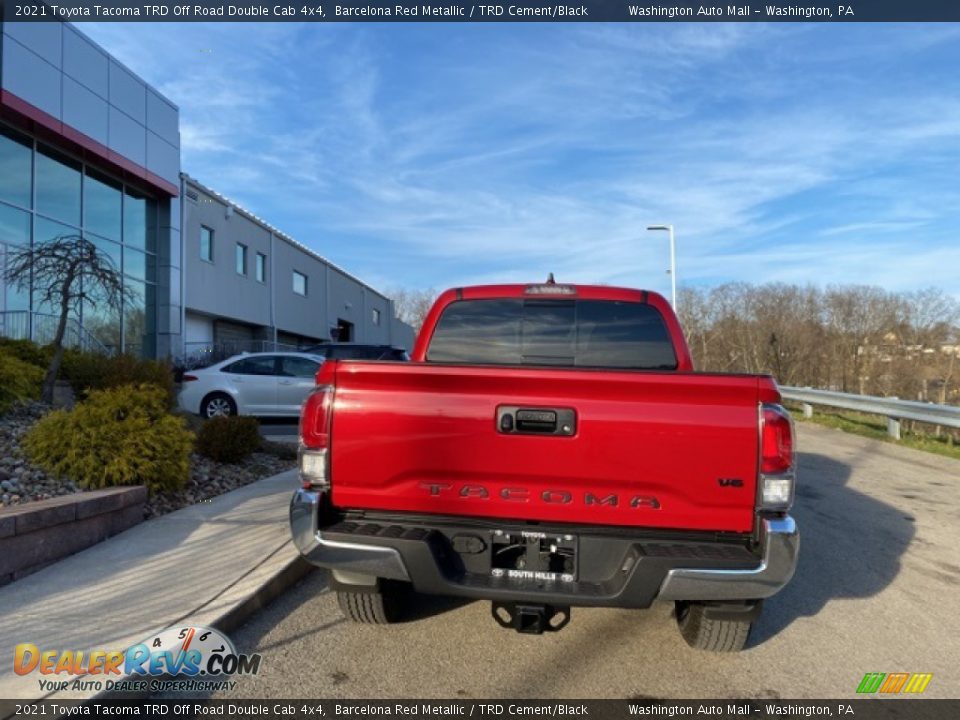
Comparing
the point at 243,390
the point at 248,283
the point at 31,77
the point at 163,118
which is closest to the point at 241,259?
the point at 248,283

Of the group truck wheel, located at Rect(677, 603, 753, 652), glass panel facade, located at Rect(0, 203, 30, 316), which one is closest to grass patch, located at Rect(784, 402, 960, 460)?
truck wheel, located at Rect(677, 603, 753, 652)

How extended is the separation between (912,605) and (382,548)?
12.5 ft

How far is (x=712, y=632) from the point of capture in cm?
362

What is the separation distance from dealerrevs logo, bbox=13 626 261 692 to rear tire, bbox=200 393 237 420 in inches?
385

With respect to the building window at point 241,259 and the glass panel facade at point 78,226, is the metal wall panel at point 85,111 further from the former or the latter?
the building window at point 241,259

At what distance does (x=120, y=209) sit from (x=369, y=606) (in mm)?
18506

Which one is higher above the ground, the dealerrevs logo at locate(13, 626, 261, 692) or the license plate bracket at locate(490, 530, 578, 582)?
the license plate bracket at locate(490, 530, 578, 582)

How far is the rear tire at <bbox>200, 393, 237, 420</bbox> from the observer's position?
1292cm

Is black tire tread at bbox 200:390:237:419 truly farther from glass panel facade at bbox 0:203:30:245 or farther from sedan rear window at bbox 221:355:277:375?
glass panel facade at bbox 0:203:30:245

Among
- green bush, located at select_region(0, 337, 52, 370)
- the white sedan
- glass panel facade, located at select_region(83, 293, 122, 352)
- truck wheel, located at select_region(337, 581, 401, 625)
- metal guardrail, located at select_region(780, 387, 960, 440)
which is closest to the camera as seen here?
truck wheel, located at select_region(337, 581, 401, 625)

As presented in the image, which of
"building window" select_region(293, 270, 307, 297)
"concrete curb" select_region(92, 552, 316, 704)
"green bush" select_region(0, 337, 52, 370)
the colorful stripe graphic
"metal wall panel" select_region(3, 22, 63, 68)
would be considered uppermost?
"metal wall panel" select_region(3, 22, 63, 68)

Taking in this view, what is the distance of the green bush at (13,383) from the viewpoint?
7.15 meters

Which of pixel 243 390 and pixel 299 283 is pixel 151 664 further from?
pixel 299 283

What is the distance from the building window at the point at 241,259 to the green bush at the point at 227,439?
1924 cm
